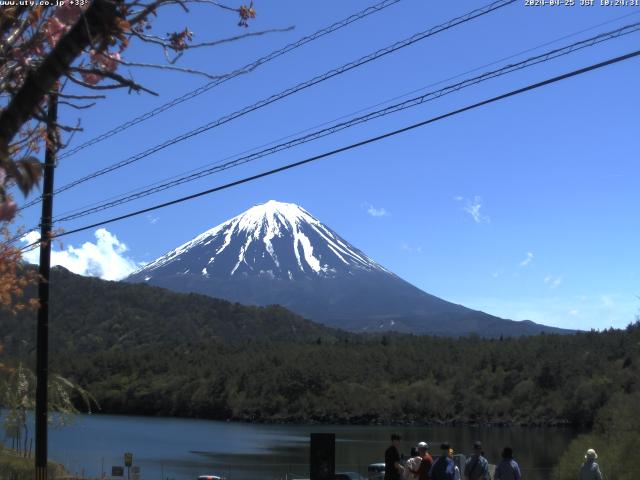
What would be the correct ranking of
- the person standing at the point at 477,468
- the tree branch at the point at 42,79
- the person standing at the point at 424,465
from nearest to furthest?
the tree branch at the point at 42,79 → the person standing at the point at 424,465 → the person standing at the point at 477,468

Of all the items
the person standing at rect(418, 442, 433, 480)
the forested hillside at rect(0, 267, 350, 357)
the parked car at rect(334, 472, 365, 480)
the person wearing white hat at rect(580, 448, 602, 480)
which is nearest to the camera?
the person standing at rect(418, 442, 433, 480)

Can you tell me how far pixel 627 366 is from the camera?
8350 cm

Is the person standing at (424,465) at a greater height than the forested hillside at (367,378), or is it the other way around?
the person standing at (424,465)

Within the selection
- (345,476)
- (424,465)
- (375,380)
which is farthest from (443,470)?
(375,380)

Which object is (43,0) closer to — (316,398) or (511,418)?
(511,418)

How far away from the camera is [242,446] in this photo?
61688mm

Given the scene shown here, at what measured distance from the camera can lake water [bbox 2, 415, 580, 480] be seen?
42.4 m

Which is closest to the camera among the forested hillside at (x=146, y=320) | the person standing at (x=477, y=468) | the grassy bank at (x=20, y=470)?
the person standing at (x=477, y=468)

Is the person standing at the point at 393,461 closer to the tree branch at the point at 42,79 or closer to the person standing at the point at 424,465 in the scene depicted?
the person standing at the point at 424,465

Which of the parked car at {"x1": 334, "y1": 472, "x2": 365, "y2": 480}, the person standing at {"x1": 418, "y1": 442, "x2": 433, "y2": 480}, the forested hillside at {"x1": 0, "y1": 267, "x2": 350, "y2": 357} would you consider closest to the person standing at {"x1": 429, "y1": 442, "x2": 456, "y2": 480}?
the person standing at {"x1": 418, "y1": 442, "x2": 433, "y2": 480}

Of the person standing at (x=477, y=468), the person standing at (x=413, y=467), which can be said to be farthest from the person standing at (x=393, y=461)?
the person standing at (x=477, y=468)

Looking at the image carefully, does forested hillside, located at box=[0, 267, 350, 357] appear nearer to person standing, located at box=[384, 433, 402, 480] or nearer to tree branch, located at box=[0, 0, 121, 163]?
person standing, located at box=[384, 433, 402, 480]

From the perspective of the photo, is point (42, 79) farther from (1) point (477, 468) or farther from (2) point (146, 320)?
(2) point (146, 320)

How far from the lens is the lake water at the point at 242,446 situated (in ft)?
139
